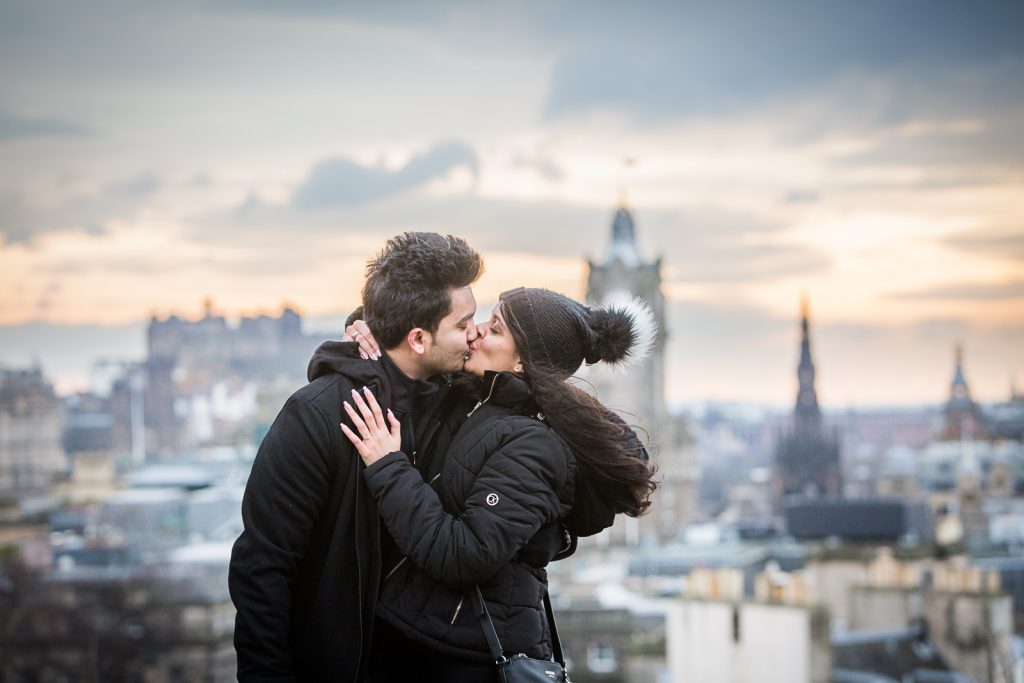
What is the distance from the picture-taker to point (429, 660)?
12.3ft

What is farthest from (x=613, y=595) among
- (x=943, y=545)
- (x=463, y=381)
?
(x=463, y=381)

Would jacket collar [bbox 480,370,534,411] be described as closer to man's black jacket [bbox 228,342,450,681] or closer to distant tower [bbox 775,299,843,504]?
man's black jacket [bbox 228,342,450,681]

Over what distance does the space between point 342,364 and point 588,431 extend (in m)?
0.75

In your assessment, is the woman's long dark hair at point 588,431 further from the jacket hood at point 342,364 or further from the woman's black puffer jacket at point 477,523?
the jacket hood at point 342,364

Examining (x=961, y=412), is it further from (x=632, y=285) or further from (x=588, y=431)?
(x=588, y=431)

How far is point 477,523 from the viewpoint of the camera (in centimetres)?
358

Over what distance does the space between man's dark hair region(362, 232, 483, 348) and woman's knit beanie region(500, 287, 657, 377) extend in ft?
0.71

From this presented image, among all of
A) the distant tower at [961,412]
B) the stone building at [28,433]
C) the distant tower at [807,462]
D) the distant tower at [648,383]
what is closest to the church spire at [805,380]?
the distant tower at [807,462]

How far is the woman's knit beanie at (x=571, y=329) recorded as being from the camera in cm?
396

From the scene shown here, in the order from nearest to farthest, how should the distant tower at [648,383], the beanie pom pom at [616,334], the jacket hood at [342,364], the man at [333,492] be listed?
the man at [333,492], the jacket hood at [342,364], the beanie pom pom at [616,334], the distant tower at [648,383]

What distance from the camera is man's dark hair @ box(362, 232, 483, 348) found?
12.3 ft

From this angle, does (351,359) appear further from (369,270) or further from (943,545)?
(943,545)

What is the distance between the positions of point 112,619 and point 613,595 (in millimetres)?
12176

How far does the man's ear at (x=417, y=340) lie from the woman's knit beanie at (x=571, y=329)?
0.29 m
